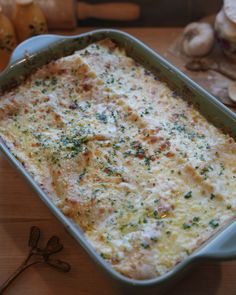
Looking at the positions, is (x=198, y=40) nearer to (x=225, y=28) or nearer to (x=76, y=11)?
(x=225, y=28)

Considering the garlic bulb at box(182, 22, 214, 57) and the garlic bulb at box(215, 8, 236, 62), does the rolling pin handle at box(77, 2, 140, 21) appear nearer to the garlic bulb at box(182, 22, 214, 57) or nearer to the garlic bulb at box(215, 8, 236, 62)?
the garlic bulb at box(182, 22, 214, 57)

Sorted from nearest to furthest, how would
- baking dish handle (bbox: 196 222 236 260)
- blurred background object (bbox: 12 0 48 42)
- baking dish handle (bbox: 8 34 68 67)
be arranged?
baking dish handle (bbox: 196 222 236 260) < baking dish handle (bbox: 8 34 68 67) < blurred background object (bbox: 12 0 48 42)

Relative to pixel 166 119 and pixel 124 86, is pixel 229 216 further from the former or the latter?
pixel 124 86

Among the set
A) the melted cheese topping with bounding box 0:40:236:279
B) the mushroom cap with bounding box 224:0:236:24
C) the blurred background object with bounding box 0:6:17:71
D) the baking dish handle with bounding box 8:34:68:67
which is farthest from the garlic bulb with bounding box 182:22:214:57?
the blurred background object with bounding box 0:6:17:71

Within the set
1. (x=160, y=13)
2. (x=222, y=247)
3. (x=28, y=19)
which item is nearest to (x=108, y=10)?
(x=160, y=13)

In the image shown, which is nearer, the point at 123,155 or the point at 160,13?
the point at 123,155

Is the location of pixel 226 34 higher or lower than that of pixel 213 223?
higher

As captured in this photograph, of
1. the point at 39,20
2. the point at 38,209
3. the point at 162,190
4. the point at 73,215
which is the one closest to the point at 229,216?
the point at 162,190
